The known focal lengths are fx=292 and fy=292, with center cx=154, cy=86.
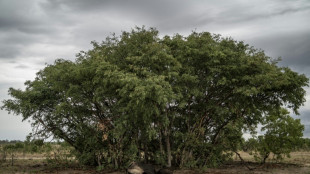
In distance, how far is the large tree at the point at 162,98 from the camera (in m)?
17.8

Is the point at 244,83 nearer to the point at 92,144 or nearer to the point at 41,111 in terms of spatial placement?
the point at 92,144

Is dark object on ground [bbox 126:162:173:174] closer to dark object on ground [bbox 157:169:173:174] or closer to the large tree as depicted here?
dark object on ground [bbox 157:169:173:174]

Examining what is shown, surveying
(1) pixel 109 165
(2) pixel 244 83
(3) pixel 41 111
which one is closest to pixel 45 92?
(3) pixel 41 111

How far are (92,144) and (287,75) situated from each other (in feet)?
49.0

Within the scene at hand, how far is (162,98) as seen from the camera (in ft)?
51.2

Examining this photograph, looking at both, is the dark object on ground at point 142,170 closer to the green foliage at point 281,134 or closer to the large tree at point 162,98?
the large tree at point 162,98

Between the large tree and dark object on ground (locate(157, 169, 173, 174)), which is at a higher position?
the large tree

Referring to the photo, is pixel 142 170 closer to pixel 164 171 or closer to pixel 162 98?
pixel 164 171

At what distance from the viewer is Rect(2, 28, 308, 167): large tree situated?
58.2 feet

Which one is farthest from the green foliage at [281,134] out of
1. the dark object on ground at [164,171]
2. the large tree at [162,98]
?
the dark object on ground at [164,171]

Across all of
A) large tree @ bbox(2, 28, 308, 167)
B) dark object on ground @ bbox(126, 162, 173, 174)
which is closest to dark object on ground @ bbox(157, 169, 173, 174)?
dark object on ground @ bbox(126, 162, 173, 174)

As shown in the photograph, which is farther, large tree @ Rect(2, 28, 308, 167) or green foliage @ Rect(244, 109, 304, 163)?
green foliage @ Rect(244, 109, 304, 163)

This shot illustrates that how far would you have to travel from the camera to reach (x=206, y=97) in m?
20.7

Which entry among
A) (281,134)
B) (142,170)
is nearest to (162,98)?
(142,170)
